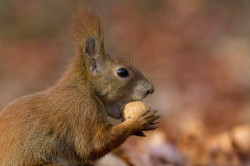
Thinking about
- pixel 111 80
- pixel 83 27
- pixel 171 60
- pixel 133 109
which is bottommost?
pixel 133 109

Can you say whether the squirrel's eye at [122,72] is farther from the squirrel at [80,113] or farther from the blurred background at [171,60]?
the blurred background at [171,60]

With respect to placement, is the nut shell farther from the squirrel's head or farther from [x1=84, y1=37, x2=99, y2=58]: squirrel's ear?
[x1=84, y1=37, x2=99, y2=58]: squirrel's ear

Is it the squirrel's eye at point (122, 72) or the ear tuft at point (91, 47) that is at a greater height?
the ear tuft at point (91, 47)

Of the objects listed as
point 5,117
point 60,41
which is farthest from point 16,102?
point 60,41

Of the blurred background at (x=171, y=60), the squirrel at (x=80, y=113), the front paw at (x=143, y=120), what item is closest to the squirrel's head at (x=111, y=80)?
the squirrel at (x=80, y=113)

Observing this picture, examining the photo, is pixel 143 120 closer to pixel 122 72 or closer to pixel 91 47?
pixel 122 72

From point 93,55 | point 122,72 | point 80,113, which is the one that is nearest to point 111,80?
point 122,72

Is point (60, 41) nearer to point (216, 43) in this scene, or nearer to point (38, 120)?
point (216, 43)

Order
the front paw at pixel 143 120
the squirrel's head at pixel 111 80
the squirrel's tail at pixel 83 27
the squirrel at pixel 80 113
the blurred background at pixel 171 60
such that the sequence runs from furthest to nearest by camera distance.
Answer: the blurred background at pixel 171 60 → the squirrel's tail at pixel 83 27 → the squirrel's head at pixel 111 80 → the front paw at pixel 143 120 → the squirrel at pixel 80 113

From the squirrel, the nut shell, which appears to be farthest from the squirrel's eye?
the nut shell
